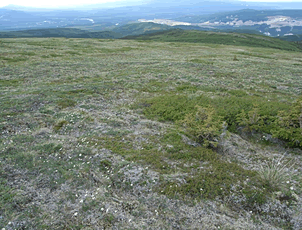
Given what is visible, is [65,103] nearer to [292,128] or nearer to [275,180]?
[275,180]

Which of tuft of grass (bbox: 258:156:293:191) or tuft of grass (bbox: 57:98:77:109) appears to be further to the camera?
tuft of grass (bbox: 57:98:77:109)

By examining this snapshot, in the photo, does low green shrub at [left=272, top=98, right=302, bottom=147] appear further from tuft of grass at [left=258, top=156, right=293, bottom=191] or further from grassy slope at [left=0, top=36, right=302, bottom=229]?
tuft of grass at [left=258, top=156, right=293, bottom=191]

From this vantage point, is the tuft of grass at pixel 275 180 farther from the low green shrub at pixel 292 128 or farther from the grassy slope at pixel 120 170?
the low green shrub at pixel 292 128

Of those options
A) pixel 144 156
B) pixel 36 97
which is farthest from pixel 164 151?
pixel 36 97

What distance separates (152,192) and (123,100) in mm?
13079

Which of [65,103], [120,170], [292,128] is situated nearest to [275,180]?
[292,128]

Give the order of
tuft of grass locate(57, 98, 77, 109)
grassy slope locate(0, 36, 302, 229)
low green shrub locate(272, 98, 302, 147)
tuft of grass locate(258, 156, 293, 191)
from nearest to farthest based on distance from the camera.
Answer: grassy slope locate(0, 36, 302, 229) → tuft of grass locate(258, 156, 293, 191) → low green shrub locate(272, 98, 302, 147) → tuft of grass locate(57, 98, 77, 109)

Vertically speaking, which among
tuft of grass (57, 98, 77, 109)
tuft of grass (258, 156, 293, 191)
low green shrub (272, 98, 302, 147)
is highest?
tuft of grass (57, 98, 77, 109)

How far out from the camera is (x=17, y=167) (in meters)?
10.3

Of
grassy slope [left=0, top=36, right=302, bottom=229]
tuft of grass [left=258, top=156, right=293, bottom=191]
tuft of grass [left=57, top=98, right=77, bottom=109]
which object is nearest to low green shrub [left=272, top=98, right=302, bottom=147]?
grassy slope [left=0, top=36, right=302, bottom=229]

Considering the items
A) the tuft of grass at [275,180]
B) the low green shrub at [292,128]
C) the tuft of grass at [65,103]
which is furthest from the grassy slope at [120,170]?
the low green shrub at [292,128]

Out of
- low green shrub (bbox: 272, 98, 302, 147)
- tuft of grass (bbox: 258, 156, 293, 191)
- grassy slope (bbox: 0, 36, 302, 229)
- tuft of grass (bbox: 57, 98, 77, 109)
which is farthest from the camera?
tuft of grass (bbox: 57, 98, 77, 109)

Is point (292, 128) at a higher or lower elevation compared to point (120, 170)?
higher

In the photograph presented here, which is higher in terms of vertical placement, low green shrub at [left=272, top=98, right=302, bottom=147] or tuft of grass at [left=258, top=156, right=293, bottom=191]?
low green shrub at [left=272, top=98, right=302, bottom=147]
